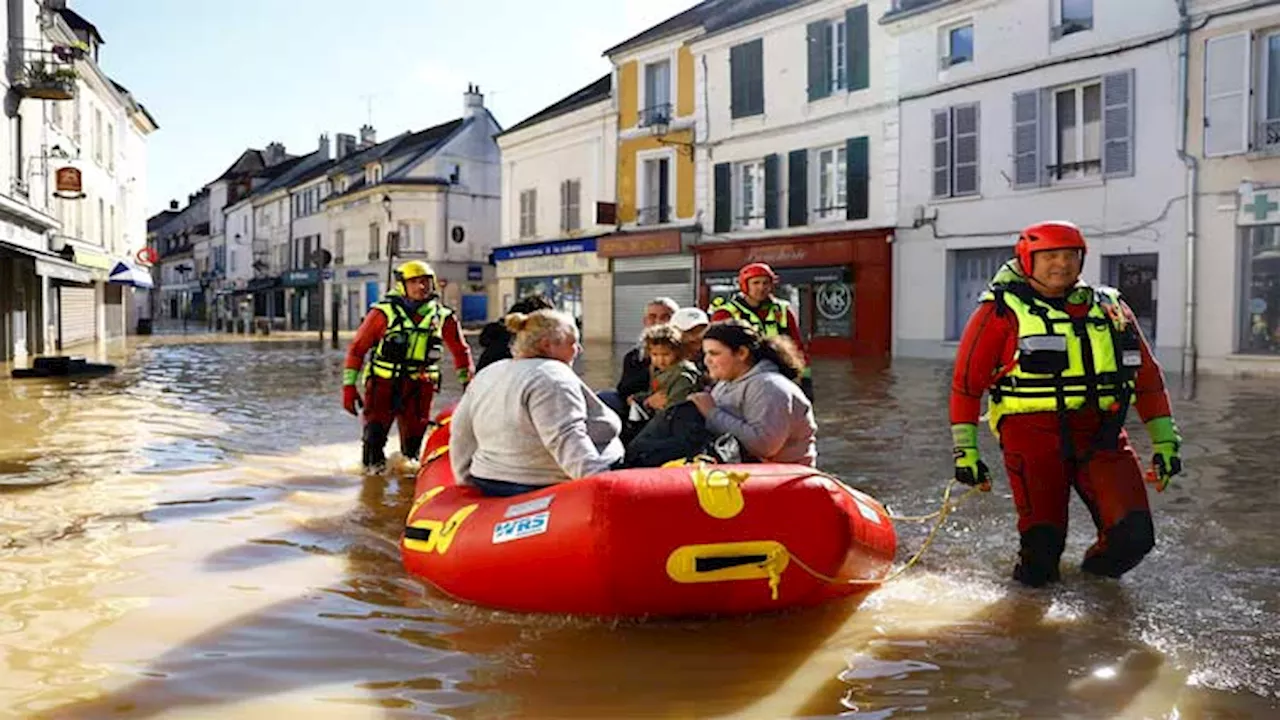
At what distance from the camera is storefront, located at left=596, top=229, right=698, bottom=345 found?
2981 cm

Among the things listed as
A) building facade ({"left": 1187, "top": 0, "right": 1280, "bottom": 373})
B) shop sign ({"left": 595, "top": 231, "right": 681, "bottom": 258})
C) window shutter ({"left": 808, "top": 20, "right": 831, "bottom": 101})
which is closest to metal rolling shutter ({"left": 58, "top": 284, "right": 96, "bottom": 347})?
shop sign ({"left": 595, "top": 231, "right": 681, "bottom": 258})

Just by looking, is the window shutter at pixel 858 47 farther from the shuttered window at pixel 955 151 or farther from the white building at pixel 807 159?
the shuttered window at pixel 955 151

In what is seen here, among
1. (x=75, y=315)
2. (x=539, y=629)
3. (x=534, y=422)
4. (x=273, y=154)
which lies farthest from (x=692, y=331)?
(x=273, y=154)

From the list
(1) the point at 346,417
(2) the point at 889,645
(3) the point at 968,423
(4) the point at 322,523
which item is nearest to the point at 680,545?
(2) the point at 889,645

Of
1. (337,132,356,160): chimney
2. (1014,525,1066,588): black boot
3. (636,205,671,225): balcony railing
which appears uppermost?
(337,132,356,160): chimney

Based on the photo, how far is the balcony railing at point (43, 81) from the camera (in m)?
24.0

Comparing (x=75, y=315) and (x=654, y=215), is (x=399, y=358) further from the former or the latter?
(x=75, y=315)

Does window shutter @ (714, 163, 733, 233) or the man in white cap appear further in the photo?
window shutter @ (714, 163, 733, 233)

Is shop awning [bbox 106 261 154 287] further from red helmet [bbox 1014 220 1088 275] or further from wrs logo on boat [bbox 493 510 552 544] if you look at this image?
red helmet [bbox 1014 220 1088 275]

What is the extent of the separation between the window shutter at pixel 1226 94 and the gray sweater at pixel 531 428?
16.0 m

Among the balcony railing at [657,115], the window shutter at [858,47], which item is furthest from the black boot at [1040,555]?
the balcony railing at [657,115]

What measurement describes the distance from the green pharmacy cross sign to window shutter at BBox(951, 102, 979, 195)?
535 centimetres


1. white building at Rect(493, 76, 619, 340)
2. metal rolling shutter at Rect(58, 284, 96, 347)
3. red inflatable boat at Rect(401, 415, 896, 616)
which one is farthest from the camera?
white building at Rect(493, 76, 619, 340)

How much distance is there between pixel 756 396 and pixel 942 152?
18.6m
